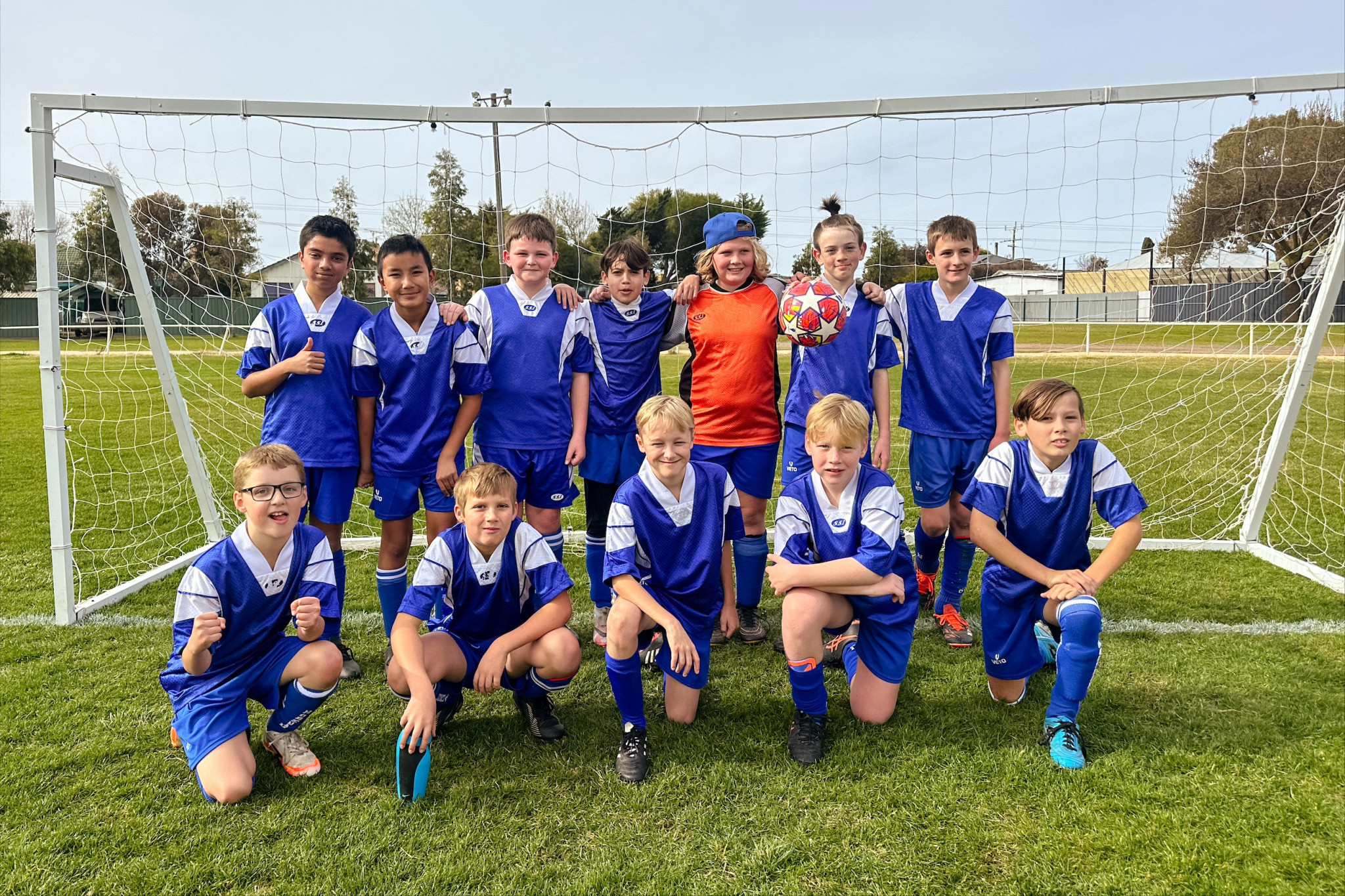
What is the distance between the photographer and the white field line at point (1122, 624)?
10.9 feet

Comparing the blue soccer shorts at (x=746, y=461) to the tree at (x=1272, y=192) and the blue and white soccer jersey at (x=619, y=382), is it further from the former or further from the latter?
the tree at (x=1272, y=192)

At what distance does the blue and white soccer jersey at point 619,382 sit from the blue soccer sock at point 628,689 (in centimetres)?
108

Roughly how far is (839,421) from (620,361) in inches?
45.7

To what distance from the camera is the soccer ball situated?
310cm

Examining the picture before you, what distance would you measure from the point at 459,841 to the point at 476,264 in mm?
3278

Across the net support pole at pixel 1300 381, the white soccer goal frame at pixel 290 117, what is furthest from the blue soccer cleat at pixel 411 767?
the net support pole at pixel 1300 381

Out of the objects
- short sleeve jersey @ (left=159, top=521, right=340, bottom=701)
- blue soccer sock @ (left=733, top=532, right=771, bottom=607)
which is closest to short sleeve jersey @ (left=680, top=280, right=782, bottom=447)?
blue soccer sock @ (left=733, top=532, right=771, bottom=607)

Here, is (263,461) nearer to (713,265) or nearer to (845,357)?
(713,265)

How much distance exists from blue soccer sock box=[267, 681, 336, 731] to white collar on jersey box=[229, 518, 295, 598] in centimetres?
30

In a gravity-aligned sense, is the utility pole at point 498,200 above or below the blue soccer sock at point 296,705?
above

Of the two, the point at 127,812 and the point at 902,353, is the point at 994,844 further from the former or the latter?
the point at 127,812

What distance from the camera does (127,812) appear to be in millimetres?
2123

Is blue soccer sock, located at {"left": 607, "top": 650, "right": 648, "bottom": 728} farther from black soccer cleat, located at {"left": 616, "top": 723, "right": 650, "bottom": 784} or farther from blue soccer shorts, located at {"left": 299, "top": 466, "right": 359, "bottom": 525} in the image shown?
blue soccer shorts, located at {"left": 299, "top": 466, "right": 359, "bottom": 525}

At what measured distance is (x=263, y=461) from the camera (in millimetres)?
2332
